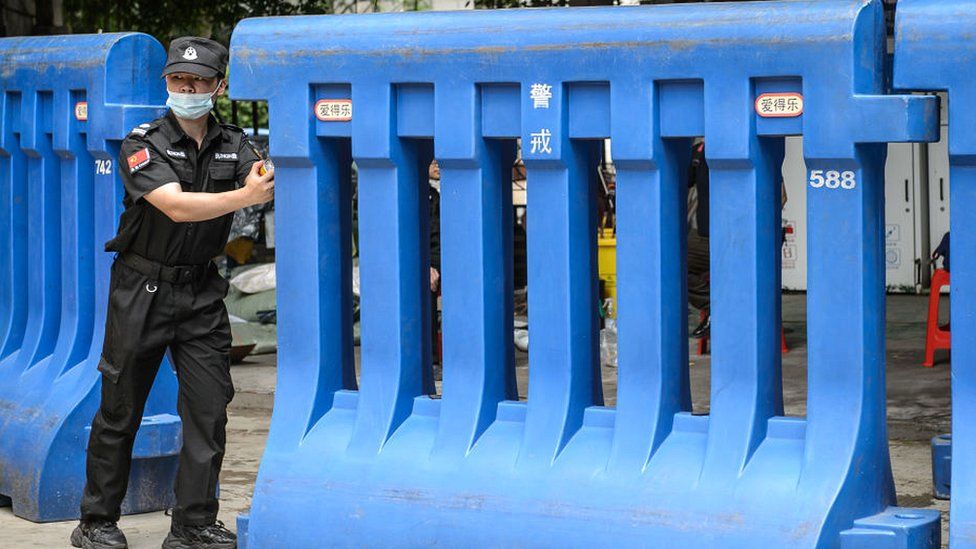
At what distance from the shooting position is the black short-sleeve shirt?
207 inches

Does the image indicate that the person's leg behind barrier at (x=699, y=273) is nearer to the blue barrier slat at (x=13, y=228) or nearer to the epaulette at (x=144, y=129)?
the blue barrier slat at (x=13, y=228)

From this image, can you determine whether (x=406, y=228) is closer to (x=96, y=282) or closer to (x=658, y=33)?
(x=658, y=33)

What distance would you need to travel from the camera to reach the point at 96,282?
6.11 m

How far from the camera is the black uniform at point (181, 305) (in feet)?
17.5

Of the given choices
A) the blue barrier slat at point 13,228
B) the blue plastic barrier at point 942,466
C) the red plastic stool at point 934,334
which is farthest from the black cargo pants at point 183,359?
the red plastic stool at point 934,334

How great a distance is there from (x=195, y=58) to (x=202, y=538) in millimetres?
1603

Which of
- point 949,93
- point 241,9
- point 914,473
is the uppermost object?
point 241,9

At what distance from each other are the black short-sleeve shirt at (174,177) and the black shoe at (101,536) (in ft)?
3.17

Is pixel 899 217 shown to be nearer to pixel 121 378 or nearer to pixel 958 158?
pixel 121 378

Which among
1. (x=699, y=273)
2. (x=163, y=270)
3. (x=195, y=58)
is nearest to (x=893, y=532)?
(x=163, y=270)

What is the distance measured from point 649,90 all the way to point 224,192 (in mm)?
1631

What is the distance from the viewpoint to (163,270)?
17.6ft

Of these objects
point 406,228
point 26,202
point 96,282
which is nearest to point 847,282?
point 406,228

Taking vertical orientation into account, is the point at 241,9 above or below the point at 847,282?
above
